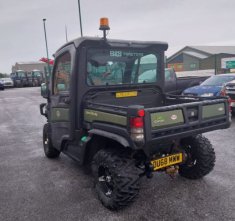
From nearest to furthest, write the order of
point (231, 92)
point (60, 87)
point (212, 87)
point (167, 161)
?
point (167, 161) < point (60, 87) < point (231, 92) < point (212, 87)

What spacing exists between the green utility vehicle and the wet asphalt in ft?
0.80

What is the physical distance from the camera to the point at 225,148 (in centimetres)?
590

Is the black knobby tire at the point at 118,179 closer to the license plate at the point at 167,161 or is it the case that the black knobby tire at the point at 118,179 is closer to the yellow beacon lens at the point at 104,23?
the license plate at the point at 167,161

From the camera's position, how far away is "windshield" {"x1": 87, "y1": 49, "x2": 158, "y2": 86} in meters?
4.11

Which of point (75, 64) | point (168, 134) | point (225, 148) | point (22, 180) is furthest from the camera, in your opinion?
point (225, 148)

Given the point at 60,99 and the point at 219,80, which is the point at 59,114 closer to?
the point at 60,99

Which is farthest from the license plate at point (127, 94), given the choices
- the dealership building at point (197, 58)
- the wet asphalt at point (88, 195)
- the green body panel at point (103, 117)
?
the dealership building at point (197, 58)

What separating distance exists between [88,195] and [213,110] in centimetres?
212

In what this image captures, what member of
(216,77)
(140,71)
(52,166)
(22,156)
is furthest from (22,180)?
(216,77)

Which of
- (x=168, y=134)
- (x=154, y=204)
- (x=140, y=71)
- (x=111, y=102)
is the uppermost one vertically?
(x=140, y=71)

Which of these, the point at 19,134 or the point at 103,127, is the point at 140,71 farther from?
the point at 19,134

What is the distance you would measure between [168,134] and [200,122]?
1.85 feet

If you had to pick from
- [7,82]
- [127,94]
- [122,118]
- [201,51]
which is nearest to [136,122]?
[122,118]

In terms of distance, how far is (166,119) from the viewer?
3236 mm
